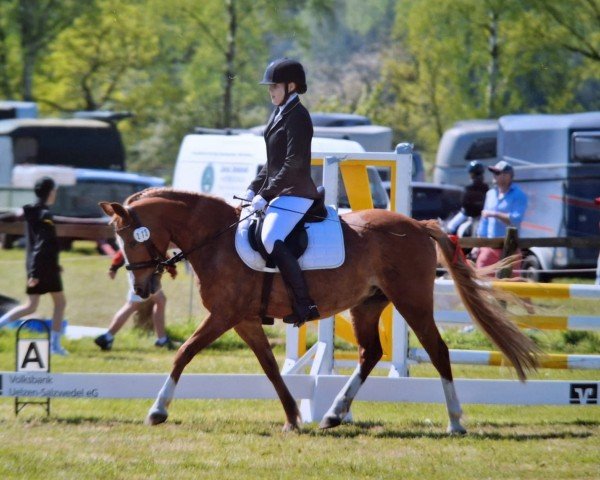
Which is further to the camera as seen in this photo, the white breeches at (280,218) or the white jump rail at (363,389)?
the white jump rail at (363,389)

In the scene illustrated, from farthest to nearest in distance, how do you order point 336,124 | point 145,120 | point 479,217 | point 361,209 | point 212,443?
point 145,120 < point 336,124 < point 479,217 < point 361,209 < point 212,443

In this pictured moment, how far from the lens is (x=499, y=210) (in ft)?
45.6

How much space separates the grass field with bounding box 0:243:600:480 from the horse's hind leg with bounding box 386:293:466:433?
0.69 feet

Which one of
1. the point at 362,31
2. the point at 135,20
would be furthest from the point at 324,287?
the point at 362,31

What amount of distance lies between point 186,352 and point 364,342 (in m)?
1.47

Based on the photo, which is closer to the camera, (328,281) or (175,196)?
(328,281)

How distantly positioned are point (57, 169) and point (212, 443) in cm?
2099

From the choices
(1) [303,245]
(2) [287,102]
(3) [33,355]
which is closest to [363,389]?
(1) [303,245]

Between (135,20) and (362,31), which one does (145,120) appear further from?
(362,31)

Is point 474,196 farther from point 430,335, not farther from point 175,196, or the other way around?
point 175,196

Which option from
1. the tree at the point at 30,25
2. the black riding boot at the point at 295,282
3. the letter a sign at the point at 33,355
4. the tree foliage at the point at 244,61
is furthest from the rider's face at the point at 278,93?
the tree at the point at 30,25

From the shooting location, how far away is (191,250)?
8375 mm

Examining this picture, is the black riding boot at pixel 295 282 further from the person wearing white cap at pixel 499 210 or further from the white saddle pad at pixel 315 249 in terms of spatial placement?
the person wearing white cap at pixel 499 210

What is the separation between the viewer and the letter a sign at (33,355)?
8664 mm
